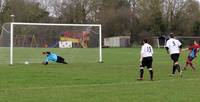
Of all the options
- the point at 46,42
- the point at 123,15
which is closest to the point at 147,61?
the point at 46,42

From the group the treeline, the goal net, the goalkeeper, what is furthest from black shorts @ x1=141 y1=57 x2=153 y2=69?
the treeline

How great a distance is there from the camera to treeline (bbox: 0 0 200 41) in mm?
92625

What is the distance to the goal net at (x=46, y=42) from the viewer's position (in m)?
32.6

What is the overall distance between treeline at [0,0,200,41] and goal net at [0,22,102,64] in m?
57.2

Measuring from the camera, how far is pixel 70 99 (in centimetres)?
1304

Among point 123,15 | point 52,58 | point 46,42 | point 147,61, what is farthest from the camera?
point 123,15

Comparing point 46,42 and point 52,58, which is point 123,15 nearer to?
point 46,42

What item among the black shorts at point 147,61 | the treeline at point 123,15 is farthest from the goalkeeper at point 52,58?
the treeline at point 123,15

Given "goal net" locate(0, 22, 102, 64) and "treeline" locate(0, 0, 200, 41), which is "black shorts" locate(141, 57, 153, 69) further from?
"treeline" locate(0, 0, 200, 41)

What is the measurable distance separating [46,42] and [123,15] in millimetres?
64017

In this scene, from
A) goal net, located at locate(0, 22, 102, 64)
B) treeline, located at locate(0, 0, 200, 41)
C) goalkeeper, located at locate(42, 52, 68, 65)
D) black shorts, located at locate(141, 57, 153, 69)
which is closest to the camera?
black shorts, located at locate(141, 57, 153, 69)

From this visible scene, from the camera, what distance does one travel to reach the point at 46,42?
33594 mm

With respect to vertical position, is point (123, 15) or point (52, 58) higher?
point (123, 15)

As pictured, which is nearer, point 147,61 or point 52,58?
point 147,61
